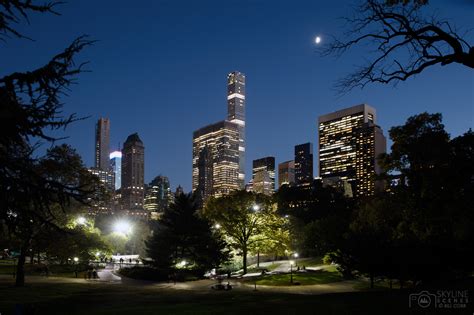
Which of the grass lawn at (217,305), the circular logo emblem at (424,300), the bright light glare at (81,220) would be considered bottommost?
the grass lawn at (217,305)

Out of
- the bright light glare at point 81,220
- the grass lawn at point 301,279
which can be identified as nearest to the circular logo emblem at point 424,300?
the grass lawn at point 301,279

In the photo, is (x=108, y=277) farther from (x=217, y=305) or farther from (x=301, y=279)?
(x=217, y=305)

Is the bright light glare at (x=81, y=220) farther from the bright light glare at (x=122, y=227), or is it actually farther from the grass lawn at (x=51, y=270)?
the bright light glare at (x=122, y=227)

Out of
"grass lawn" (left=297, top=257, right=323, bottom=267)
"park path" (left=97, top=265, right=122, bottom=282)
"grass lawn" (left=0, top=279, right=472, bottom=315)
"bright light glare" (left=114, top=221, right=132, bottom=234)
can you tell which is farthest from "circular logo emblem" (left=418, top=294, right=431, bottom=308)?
"bright light glare" (left=114, top=221, right=132, bottom=234)

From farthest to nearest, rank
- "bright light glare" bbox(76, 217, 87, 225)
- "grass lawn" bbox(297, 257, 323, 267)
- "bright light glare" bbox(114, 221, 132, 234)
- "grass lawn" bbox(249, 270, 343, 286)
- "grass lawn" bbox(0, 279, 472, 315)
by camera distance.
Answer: "bright light glare" bbox(114, 221, 132, 234), "grass lawn" bbox(297, 257, 323, 267), "grass lawn" bbox(249, 270, 343, 286), "bright light glare" bbox(76, 217, 87, 225), "grass lawn" bbox(0, 279, 472, 315)

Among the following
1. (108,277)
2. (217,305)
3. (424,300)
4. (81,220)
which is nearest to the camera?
(424,300)

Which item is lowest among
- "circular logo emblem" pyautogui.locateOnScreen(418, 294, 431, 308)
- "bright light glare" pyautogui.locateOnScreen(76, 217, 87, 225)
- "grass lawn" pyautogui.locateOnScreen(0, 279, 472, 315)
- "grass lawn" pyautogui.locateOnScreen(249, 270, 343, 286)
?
"grass lawn" pyautogui.locateOnScreen(249, 270, 343, 286)

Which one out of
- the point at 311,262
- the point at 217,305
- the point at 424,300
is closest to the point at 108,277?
the point at 311,262

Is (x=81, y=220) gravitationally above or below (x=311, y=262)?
above

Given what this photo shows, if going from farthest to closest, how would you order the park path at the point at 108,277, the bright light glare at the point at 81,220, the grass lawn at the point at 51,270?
the grass lawn at the point at 51,270 < the park path at the point at 108,277 < the bright light glare at the point at 81,220

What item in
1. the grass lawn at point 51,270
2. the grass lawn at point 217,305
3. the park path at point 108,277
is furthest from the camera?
the grass lawn at point 51,270

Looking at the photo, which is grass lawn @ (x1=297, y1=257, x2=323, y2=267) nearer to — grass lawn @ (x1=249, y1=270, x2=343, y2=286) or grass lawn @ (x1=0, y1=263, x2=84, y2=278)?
grass lawn @ (x1=249, y1=270, x2=343, y2=286)

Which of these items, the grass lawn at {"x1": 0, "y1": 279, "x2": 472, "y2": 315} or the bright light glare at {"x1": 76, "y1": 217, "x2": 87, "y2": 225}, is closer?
the grass lawn at {"x1": 0, "y1": 279, "x2": 472, "y2": 315}

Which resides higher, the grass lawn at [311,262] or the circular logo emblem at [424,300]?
the circular logo emblem at [424,300]
